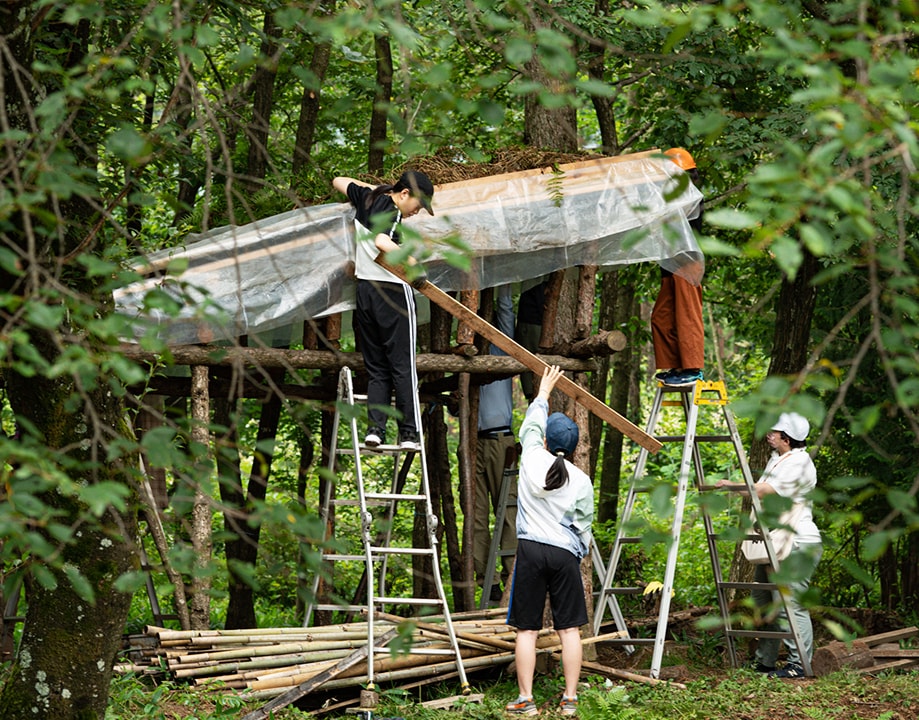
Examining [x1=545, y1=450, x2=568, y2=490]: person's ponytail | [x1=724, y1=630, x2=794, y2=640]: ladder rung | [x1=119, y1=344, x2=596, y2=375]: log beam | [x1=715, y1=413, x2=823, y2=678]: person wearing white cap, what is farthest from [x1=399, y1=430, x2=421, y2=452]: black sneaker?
[x1=724, y1=630, x2=794, y2=640]: ladder rung

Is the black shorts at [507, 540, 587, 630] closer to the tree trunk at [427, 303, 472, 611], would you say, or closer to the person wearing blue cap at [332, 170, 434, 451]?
the person wearing blue cap at [332, 170, 434, 451]

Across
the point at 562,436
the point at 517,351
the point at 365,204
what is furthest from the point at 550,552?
the point at 365,204

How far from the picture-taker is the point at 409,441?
7.32 metres

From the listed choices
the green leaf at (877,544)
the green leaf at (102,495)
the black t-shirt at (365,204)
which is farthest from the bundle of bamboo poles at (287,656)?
the green leaf at (877,544)

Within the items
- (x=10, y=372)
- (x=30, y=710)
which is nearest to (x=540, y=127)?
(x=10, y=372)

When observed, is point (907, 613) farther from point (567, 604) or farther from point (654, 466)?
point (654, 466)

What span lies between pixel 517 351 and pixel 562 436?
27.3 inches

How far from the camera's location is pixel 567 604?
6.86 metres

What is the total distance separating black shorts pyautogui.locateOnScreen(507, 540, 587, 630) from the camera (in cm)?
684

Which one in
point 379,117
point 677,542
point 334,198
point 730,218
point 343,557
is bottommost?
point 677,542

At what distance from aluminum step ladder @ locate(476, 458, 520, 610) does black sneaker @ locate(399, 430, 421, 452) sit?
2087 millimetres

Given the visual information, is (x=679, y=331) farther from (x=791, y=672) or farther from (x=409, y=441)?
(x=791, y=672)

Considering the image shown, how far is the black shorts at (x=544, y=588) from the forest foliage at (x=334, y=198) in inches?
62.4

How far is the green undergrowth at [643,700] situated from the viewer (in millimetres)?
6168
